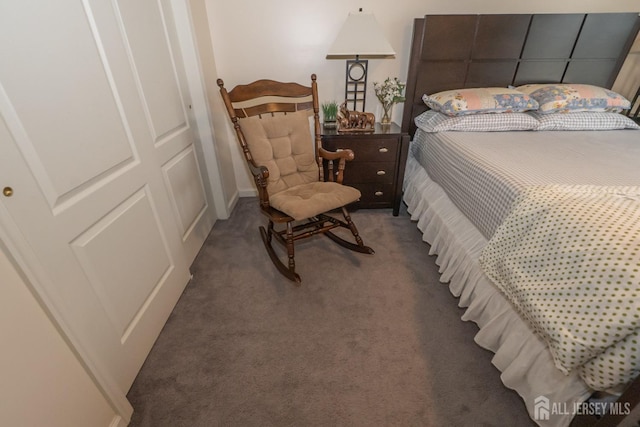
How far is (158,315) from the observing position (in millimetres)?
1479

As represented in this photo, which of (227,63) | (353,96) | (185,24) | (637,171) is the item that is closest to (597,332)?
(637,171)

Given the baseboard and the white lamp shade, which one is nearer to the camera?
the white lamp shade

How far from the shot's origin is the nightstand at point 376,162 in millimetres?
2143

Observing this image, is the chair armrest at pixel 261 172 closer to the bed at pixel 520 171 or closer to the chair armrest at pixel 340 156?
→ the chair armrest at pixel 340 156

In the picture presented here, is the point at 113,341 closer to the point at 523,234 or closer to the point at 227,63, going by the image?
the point at 523,234

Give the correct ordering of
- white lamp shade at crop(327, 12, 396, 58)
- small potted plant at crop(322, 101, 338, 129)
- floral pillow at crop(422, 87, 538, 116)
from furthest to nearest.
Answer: small potted plant at crop(322, 101, 338, 129)
floral pillow at crop(422, 87, 538, 116)
white lamp shade at crop(327, 12, 396, 58)

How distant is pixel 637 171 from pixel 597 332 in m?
1.14

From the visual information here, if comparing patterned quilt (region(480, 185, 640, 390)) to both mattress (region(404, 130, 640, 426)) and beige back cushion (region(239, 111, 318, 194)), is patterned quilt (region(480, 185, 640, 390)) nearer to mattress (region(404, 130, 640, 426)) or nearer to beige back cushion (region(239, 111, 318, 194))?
mattress (region(404, 130, 640, 426))

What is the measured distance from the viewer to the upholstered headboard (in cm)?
217

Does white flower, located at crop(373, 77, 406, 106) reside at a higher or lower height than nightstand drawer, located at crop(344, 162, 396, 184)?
higher

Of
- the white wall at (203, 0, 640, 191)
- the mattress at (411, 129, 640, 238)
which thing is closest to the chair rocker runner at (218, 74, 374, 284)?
the white wall at (203, 0, 640, 191)

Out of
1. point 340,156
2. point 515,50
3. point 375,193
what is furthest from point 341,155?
point 515,50

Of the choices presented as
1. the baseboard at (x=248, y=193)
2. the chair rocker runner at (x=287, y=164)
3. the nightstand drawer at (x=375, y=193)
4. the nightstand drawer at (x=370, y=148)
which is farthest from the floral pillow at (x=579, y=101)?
the baseboard at (x=248, y=193)

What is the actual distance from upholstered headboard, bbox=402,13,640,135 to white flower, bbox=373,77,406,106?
A: 0.68 ft
